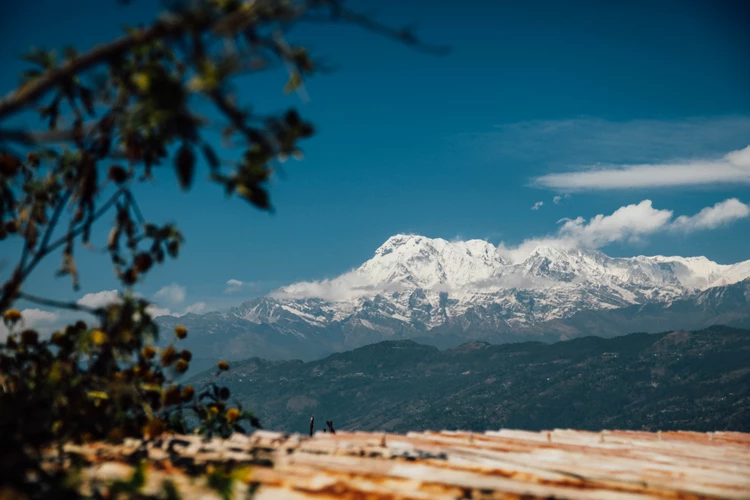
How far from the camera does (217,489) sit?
3.95 metres

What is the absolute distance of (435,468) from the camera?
4.89 metres

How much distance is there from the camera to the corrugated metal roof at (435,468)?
417 cm

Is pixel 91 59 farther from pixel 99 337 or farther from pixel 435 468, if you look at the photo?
pixel 435 468

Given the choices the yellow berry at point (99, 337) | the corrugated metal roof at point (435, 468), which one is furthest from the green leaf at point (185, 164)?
the yellow berry at point (99, 337)

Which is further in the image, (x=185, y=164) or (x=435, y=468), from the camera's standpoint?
(x=435, y=468)

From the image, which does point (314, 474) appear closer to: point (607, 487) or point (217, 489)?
point (217, 489)

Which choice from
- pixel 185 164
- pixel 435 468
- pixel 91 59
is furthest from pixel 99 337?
pixel 435 468

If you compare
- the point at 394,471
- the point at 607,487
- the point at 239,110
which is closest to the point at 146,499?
the point at 394,471

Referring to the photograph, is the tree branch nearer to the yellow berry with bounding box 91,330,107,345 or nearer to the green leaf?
the green leaf

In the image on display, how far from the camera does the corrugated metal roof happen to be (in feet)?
13.7

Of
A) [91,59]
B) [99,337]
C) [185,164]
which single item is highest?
[91,59]

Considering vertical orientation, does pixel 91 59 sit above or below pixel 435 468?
above

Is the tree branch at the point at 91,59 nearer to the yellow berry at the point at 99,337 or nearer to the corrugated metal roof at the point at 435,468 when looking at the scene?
the yellow berry at the point at 99,337

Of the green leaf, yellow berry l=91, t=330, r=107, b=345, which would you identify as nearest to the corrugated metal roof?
yellow berry l=91, t=330, r=107, b=345
